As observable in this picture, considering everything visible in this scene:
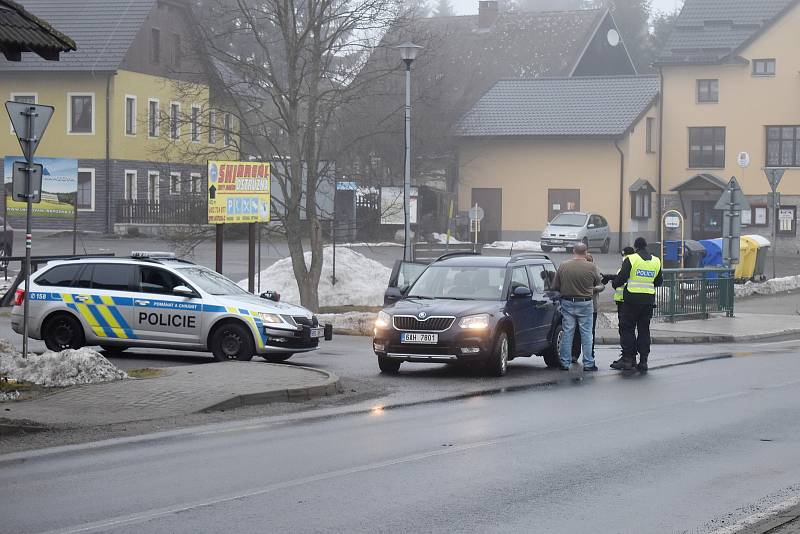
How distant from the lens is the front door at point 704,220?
63.1m

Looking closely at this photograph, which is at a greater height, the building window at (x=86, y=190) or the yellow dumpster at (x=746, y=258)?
the building window at (x=86, y=190)

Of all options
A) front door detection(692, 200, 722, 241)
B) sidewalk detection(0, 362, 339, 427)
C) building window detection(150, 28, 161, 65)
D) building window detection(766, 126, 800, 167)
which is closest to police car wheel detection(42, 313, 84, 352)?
sidewalk detection(0, 362, 339, 427)

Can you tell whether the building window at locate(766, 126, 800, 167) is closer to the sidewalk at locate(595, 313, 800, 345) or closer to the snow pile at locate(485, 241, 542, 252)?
the snow pile at locate(485, 241, 542, 252)

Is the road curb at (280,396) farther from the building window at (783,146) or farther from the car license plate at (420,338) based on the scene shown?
the building window at (783,146)

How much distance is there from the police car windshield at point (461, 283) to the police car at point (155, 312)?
178 cm

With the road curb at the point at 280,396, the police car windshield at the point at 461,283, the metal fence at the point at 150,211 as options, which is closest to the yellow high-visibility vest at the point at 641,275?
the police car windshield at the point at 461,283

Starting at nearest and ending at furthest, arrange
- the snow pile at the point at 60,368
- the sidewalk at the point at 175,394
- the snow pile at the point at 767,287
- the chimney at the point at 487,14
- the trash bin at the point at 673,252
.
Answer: the sidewalk at the point at 175,394
the snow pile at the point at 60,368
the snow pile at the point at 767,287
the trash bin at the point at 673,252
the chimney at the point at 487,14

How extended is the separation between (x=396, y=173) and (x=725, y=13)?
1841 cm

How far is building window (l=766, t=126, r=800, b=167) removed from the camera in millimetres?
61734

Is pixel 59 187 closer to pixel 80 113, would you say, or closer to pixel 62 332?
pixel 62 332

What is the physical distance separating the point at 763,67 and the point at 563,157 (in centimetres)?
1036

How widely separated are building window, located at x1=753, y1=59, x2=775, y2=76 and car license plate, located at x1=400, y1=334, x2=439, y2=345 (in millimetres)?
49006

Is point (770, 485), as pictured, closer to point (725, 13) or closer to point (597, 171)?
point (597, 171)

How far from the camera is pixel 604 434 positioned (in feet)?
40.7
